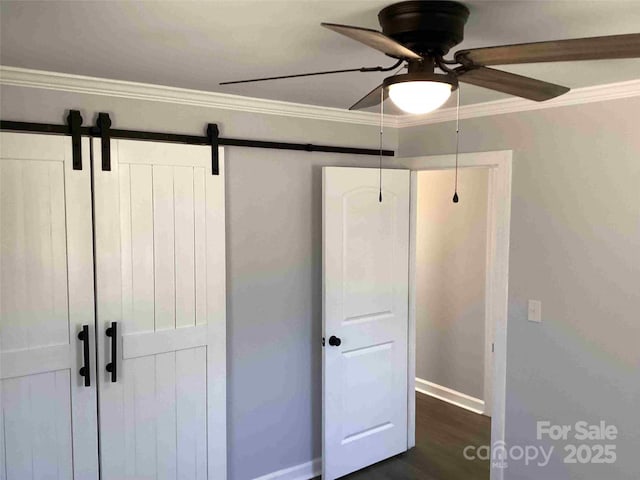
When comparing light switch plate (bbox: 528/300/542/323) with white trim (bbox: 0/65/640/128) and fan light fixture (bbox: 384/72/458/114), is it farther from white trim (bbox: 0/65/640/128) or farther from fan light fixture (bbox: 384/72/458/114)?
fan light fixture (bbox: 384/72/458/114)

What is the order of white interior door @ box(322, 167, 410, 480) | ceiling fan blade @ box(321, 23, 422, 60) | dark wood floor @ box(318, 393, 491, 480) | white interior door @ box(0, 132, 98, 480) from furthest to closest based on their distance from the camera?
dark wood floor @ box(318, 393, 491, 480), white interior door @ box(322, 167, 410, 480), white interior door @ box(0, 132, 98, 480), ceiling fan blade @ box(321, 23, 422, 60)

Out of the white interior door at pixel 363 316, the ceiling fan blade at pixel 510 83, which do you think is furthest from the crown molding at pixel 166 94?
the ceiling fan blade at pixel 510 83

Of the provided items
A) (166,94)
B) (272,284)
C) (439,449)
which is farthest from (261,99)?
(439,449)

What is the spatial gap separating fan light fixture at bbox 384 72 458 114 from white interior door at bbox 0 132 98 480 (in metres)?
1.66

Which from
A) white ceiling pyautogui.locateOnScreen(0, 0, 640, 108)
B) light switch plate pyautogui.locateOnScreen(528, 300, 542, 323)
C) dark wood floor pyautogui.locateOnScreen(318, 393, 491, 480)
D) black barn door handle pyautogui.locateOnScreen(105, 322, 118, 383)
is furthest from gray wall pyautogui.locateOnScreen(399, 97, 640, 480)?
black barn door handle pyautogui.locateOnScreen(105, 322, 118, 383)

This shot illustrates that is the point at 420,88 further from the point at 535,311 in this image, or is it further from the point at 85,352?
the point at 85,352

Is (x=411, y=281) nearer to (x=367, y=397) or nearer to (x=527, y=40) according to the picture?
(x=367, y=397)

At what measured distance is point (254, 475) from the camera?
314 cm

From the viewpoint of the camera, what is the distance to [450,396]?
14.8 feet

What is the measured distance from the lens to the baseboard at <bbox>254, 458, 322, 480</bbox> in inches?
127

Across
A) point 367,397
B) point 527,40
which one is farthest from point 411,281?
point 527,40

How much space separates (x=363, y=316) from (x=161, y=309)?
1.28 metres

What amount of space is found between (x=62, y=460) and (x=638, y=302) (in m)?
2.83

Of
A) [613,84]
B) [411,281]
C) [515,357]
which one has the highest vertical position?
[613,84]
